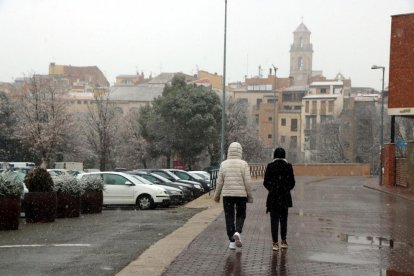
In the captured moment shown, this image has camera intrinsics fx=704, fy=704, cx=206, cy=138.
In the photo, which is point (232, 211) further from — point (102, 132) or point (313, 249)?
point (102, 132)

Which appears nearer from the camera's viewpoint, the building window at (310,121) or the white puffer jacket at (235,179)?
the white puffer jacket at (235,179)

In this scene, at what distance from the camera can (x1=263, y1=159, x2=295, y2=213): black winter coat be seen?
1157cm

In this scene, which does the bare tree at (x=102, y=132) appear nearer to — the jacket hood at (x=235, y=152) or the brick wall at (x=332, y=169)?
the brick wall at (x=332, y=169)

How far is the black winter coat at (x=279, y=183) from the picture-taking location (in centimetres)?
1157

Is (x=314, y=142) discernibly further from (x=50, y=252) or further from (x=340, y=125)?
(x=50, y=252)

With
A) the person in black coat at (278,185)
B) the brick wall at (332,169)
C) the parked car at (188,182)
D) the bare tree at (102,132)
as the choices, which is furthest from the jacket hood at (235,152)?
the brick wall at (332,169)

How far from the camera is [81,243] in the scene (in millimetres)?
12938

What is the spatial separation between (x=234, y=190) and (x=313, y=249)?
1853mm

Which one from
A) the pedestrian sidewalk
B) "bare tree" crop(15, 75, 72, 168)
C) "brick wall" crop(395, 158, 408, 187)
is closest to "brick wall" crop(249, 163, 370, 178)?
"bare tree" crop(15, 75, 72, 168)

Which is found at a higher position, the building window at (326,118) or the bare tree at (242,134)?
the building window at (326,118)

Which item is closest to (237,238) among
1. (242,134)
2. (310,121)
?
(242,134)

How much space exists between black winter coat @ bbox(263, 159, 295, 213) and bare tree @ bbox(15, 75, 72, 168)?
167ft

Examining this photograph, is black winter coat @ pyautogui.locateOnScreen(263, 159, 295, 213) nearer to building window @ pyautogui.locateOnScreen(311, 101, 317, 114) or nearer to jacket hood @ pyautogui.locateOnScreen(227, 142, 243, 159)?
jacket hood @ pyautogui.locateOnScreen(227, 142, 243, 159)

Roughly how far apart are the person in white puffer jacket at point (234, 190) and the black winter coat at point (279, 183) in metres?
0.36
